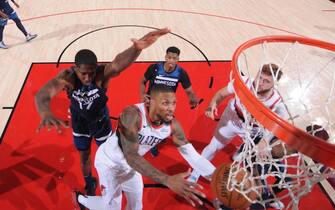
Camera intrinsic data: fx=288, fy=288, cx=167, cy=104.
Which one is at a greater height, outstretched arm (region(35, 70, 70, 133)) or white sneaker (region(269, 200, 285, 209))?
outstretched arm (region(35, 70, 70, 133))

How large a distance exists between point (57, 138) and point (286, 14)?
7381 millimetres

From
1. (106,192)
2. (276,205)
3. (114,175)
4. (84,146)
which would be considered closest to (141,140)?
A: (114,175)

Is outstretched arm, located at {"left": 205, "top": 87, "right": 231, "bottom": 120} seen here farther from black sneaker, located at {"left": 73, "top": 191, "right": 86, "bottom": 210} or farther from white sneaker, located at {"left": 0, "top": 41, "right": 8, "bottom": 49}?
white sneaker, located at {"left": 0, "top": 41, "right": 8, "bottom": 49}

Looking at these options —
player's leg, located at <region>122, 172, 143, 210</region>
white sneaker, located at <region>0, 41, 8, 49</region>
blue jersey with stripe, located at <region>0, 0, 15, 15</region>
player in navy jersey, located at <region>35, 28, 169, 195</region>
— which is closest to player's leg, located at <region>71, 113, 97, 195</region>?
player in navy jersey, located at <region>35, 28, 169, 195</region>

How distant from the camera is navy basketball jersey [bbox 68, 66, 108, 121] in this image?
2811 mm

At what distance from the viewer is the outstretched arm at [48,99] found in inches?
86.5

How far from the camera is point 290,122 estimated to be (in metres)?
2.40

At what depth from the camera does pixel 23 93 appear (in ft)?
16.2

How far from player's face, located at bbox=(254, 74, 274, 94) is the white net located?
0.01 meters

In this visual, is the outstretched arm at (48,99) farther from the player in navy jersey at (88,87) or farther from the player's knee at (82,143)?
the player's knee at (82,143)

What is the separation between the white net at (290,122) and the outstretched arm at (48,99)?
150cm

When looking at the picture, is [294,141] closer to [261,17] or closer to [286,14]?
[261,17]

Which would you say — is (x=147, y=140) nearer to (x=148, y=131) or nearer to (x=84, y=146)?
(x=148, y=131)

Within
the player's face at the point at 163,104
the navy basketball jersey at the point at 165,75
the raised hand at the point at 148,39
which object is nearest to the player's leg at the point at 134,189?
the player's face at the point at 163,104
